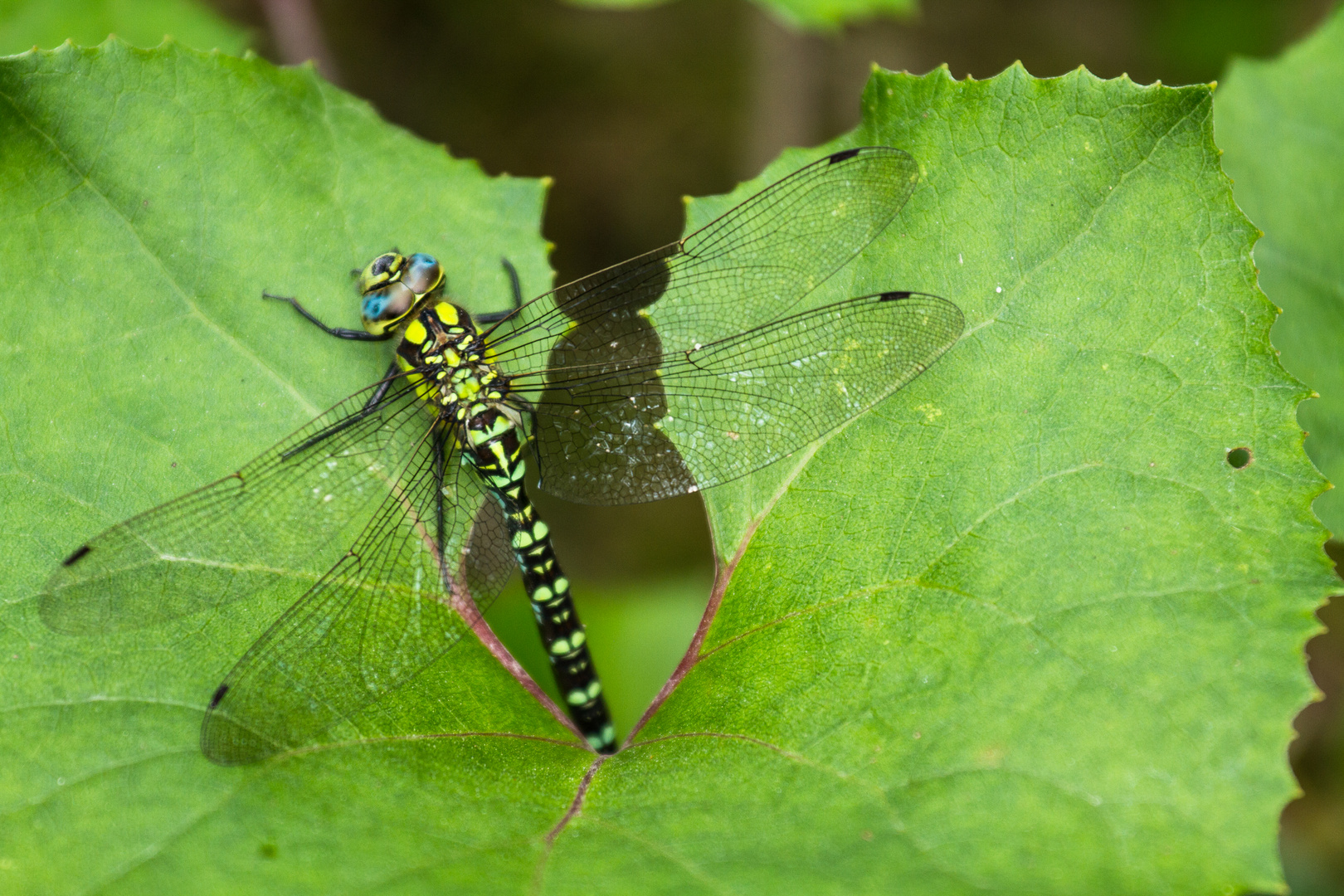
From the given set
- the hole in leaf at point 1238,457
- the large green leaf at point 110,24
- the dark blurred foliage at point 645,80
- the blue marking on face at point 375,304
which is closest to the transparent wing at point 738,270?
the blue marking on face at point 375,304

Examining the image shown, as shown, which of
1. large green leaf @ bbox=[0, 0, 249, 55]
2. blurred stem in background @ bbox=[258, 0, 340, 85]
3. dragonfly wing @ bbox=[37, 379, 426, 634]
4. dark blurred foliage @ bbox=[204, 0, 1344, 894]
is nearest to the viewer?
dragonfly wing @ bbox=[37, 379, 426, 634]

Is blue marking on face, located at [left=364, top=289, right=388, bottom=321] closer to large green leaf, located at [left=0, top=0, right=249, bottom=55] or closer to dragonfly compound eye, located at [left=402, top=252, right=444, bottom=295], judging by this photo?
dragonfly compound eye, located at [left=402, top=252, right=444, bottom=295]

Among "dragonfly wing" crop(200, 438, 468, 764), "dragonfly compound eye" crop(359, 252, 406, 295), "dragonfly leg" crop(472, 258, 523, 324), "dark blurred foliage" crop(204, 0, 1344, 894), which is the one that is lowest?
"dragonfly wing" crop(200, 438, 468, 764)

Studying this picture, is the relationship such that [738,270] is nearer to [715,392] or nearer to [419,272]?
[715,392]

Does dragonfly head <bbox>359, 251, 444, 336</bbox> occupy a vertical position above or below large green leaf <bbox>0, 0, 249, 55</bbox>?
below

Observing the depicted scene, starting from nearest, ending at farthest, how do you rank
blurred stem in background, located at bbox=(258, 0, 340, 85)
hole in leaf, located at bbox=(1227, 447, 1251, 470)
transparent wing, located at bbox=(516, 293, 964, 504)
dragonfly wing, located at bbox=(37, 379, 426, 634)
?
1. hole in leaf, located at bbox=(1227, 447, 1251, 470)
2. dragonfly wing, located at bbox=(37, 379, 426, 634)
3. transparent wing, located at bbox=(516, 293, 964, 504)
4. blurred stem in background, located at bbox=(258, 0, 340, 85)

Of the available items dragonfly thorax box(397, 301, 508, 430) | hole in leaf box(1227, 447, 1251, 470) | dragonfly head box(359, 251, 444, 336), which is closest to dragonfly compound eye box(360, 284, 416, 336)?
dragonfly head box(359, 251, 444, 336)
